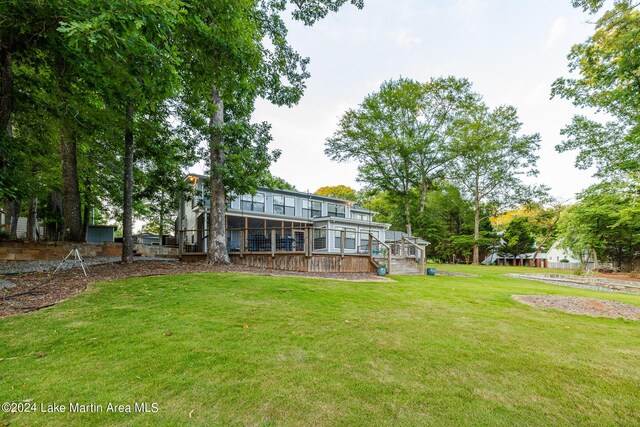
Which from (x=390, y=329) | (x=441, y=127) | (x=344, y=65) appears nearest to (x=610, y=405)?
(x=390, y=329)

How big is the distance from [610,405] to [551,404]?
44 centimetres

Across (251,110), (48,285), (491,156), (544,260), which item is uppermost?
(491,156)

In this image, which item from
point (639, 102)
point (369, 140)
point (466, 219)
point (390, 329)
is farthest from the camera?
point (466, 219)

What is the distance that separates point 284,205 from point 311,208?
2482 millimetres

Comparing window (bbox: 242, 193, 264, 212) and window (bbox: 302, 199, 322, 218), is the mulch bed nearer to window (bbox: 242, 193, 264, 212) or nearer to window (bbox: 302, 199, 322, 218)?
window (bbox: 242, 193, 264, 212)

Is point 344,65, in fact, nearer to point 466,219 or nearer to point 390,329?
A: point 390,329

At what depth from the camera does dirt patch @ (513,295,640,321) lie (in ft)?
17.7

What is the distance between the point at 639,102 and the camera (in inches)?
469

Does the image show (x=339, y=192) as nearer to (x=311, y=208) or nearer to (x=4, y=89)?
(x=311, y=208)

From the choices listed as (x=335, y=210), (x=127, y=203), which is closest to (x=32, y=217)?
(x=127, y=203)

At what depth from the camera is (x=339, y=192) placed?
153 ft

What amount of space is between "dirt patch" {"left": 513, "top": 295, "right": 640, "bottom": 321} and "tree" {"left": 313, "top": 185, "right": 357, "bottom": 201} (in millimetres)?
37581

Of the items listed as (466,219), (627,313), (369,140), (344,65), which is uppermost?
(344,65)

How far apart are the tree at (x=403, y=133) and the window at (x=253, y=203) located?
9.08 m
